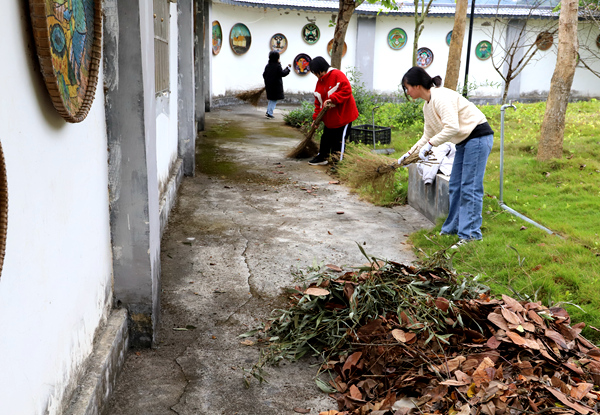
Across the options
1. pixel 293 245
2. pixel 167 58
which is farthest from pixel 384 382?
pixel 167 58

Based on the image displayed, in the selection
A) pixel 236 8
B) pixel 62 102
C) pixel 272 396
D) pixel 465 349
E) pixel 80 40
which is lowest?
pixel 272 396

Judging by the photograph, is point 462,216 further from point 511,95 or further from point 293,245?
point 511,95

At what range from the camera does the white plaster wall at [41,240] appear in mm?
1588

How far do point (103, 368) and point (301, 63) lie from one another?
17.2 meters

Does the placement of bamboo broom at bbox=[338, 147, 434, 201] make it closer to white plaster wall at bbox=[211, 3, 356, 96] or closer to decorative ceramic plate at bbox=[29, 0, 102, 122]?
decorative ceramic plate at bbox=[29, 0, 102, 122]

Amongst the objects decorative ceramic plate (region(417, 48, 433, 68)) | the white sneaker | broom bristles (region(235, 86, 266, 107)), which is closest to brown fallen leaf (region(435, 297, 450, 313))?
the white sneaker

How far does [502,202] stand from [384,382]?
3513 mm

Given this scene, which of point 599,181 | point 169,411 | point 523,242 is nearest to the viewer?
point 169,411

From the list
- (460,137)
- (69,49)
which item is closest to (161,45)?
(460,137)

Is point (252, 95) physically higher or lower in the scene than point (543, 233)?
higher

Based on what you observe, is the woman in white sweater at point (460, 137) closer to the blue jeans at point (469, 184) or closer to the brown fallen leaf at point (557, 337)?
the blue jeans at point (469, 184)

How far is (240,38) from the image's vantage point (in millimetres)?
17391

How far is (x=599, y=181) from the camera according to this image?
21.4 ft

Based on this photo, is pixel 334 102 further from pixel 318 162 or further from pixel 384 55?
pixel 384 55
